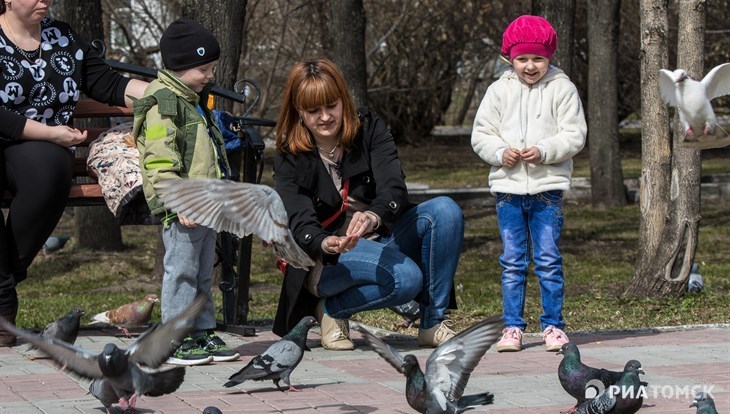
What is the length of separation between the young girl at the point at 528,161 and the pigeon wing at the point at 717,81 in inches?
25.8

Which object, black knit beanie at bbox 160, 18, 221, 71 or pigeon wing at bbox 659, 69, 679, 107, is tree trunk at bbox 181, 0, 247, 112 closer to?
black knit beanie at bbox 160, 18, 221, 71

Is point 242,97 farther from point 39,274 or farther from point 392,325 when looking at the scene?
point 39,274

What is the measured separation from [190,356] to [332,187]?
3.52ft

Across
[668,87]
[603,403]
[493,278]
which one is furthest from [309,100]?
[493,278]

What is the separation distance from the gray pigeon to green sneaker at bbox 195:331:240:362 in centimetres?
200

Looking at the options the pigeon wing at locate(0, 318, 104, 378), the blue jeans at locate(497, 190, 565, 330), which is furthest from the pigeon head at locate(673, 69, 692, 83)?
the pigeon wing at locate(0, 318, 104, 378)

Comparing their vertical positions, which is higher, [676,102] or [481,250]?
[676,102]

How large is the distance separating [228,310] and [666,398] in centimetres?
274

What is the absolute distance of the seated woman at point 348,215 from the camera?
5715mm

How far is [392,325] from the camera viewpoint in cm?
718

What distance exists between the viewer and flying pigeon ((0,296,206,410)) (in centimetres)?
430

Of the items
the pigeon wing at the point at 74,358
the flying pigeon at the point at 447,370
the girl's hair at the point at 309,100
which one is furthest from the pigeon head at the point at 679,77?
the pigeon wing at the point at 74,358

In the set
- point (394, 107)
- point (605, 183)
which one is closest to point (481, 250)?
point (605, 183)

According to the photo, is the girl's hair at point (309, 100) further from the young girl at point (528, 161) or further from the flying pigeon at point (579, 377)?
the flying pigeon at point (579, 377)
